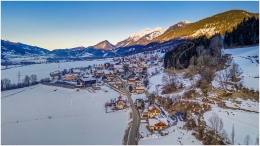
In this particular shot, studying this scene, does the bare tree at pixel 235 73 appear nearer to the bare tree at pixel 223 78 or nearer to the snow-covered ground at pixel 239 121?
the bare tree at pixel 223 78

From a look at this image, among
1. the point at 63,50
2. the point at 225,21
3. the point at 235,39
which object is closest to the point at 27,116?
the point at 235,39

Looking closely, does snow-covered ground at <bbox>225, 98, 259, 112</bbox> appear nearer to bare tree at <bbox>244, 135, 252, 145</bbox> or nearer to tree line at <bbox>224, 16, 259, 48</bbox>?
bare tree at <bbox>244, 135, 252, 145</bbox>

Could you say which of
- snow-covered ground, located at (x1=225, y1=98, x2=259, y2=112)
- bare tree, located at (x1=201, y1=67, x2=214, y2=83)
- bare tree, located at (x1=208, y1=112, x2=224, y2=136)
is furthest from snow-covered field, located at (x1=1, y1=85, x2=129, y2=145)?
bare tree, located at (x1=201, y1=67, x2=214, y2=83)

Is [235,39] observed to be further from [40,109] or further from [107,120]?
[40,109]

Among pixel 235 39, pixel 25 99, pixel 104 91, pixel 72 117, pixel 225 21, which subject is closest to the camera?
pixel 72 117

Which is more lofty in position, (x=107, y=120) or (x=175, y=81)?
(x=175, y=81)

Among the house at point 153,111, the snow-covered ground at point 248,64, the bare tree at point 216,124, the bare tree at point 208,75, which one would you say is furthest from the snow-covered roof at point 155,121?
the bare tree at point 208,75
